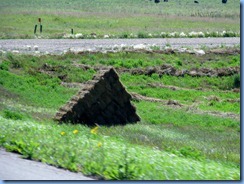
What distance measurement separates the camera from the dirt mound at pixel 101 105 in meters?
12.9

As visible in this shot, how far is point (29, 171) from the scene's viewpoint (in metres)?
9.73

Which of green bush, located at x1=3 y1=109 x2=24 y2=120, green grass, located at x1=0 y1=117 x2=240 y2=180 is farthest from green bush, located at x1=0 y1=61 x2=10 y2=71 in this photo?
green grass, located at x1=0 y1=117 x2=240 y2=180

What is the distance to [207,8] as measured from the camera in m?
14.7

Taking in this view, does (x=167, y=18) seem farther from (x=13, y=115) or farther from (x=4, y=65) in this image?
(x=13, y=115)

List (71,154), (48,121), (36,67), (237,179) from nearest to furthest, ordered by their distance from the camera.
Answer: (237,179), (71,154), (48,121), (36,67)

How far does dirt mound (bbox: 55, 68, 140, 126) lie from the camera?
1287cm

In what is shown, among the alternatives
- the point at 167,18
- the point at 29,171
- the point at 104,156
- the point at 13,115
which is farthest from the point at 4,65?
the point at 104,156

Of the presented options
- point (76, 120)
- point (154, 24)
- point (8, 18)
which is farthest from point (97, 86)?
point (8, 18)

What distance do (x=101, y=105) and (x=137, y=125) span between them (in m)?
0.78

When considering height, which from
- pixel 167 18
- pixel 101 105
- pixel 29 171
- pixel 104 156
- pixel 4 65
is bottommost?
pixel 29 171

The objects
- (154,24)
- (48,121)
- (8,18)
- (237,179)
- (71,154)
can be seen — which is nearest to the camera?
(237,179)

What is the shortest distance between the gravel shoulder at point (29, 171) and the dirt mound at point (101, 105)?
2542mm

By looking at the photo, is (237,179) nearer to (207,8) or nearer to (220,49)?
(220,49)

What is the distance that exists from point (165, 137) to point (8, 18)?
106 feet
